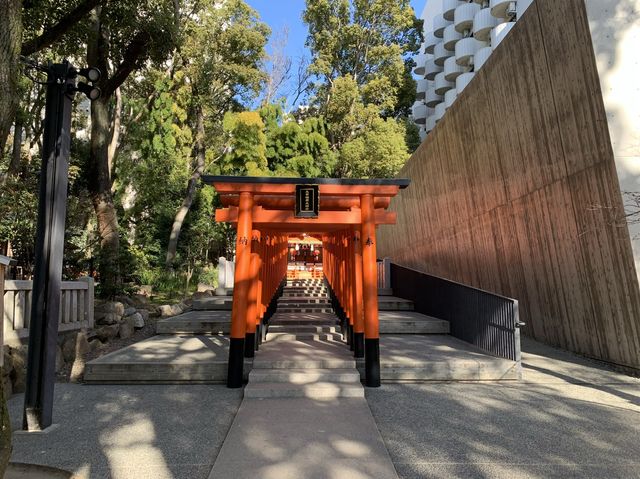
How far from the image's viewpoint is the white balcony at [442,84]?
3153cm

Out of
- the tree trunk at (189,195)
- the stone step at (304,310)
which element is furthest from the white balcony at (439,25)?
the stone step at (304,310)

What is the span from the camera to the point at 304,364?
5684 millimetres

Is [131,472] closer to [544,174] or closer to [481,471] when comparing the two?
[481,471]

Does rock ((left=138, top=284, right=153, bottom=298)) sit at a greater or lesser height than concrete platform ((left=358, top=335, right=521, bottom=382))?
greater

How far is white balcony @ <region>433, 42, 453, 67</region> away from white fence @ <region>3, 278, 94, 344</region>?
32.0m

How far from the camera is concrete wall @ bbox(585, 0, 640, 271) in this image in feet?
18.3

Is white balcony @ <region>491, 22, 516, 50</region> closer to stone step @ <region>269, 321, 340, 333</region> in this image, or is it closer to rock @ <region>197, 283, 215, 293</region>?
rock @ <region>197, 283, 215, 293</region>

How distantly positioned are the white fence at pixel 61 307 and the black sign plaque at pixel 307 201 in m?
4.03

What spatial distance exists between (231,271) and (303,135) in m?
9.56

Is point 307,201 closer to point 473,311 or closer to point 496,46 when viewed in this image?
point 473,311

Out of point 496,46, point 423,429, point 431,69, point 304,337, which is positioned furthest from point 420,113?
point 423,429

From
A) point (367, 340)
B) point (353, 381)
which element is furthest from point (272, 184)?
point (353, 381)

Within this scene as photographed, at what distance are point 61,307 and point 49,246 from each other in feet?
10.8

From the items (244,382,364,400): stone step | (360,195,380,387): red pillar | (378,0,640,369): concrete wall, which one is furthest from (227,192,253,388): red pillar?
(378,0,640,369): concrete wall
